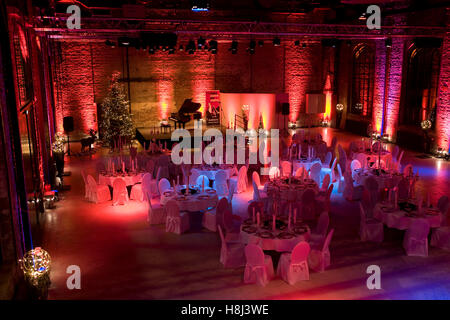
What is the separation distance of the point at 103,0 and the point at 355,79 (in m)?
11.4

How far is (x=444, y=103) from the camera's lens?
1454 centimetres

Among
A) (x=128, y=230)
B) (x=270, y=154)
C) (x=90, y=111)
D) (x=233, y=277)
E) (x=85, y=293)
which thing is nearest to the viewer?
(x=85, y=293)

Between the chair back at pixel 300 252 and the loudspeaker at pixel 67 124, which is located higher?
the loudspeaker at pixel 67 124

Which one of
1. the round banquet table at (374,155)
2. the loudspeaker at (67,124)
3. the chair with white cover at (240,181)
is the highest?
the loudspeaker at (67,124)

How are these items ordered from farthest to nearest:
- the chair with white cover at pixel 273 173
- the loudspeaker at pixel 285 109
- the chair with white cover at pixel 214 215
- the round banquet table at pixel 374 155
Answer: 1. the loudspeaker at pixel 285 109
2. the round banquet table at pixel 374 155
3. the chair with white cover at pixel 273 173
4. the chair with white cover at pixel 214 215

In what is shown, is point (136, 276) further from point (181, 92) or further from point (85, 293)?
point (181, 92)

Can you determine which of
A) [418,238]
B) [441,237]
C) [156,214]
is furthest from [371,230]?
[156,214]

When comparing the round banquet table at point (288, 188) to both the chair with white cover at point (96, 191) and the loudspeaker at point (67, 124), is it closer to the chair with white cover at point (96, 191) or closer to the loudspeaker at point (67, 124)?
the chair with white cover at point (96, 191)

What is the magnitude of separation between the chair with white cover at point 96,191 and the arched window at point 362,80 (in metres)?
12.8

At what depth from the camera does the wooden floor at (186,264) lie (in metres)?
6.06

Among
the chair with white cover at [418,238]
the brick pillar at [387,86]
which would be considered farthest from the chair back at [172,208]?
the brick pillar at [387,86]

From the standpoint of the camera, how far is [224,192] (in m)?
10.4

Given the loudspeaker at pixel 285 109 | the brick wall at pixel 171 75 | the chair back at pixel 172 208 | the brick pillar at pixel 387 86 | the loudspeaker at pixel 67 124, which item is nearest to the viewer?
the chair back at pixel 172 208

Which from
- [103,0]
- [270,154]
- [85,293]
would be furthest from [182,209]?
[103,0]
